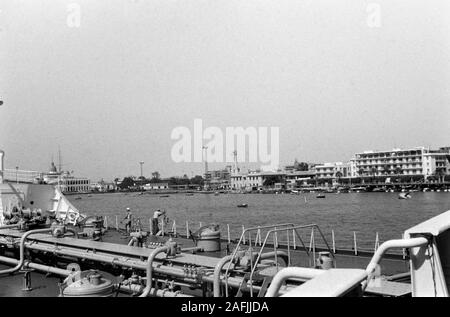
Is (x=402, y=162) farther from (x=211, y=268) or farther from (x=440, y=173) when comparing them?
(x=211, y=268)

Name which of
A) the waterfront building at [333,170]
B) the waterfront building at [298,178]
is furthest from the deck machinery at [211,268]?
the waterfront building at [298,178]

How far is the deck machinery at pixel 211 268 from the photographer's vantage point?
4969mm

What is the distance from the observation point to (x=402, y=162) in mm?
140375

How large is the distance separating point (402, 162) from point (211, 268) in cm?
14344

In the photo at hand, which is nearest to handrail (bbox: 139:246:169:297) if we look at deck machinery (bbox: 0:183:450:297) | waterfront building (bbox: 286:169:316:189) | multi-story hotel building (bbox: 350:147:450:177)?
deck machinery (bbox: 0:183:450:297)

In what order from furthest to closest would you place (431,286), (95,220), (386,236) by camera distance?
(386,236)
(95,220)
(431,286)

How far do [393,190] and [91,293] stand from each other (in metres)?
140

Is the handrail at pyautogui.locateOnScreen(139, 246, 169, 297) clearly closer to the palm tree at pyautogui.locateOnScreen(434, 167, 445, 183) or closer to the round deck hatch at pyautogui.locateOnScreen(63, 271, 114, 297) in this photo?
the round deck hatch at pyautogui.locateOnScreen(63, 271, 114, 297)

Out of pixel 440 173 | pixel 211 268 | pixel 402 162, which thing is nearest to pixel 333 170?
pixel 402 162

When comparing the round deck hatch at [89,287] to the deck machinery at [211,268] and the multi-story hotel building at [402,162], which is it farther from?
the multi-story hotel building at [402,162]

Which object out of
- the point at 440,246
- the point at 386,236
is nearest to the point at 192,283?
the point at 440,246

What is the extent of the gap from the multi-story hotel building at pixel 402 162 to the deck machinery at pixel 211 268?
130 m
